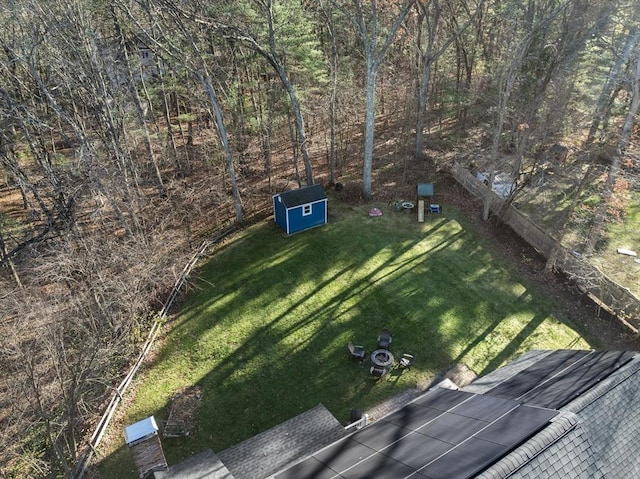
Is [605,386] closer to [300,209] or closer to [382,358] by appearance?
[382,358]

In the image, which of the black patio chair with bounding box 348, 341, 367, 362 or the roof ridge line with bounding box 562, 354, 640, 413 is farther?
the black patio chair with bounding box 348, 341, 367, 362

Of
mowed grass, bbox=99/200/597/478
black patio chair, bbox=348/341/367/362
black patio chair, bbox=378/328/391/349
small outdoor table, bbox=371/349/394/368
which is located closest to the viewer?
mowed grass, bbox=99/200/597/478

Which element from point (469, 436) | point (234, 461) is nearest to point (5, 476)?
point (234, 461)

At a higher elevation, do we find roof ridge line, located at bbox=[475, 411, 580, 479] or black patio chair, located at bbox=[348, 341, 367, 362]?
roof ridge line, located at bbox=[475, 411, 580, 479]

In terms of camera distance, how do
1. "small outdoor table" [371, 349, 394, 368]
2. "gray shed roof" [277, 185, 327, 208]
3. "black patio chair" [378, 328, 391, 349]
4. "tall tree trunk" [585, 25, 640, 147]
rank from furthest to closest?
"tall tree trunk" [585, 25, 640, 147], "gray shed roof" [277, 185, 327, 208], "black patio chair" [378, 328, 391, 349], "small outdoor table" [371, 349, 394, 368]

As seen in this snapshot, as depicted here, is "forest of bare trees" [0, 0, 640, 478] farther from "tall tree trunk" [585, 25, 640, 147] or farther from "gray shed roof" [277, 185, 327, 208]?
"gray shed roof" [277, 185, 327, 208]

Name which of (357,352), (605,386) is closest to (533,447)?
(605,386)

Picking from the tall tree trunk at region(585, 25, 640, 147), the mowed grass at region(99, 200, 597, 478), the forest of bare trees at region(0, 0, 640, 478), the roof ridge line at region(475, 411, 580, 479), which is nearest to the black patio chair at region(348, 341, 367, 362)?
the mowed grass at region(99, 200, 597, 478)
